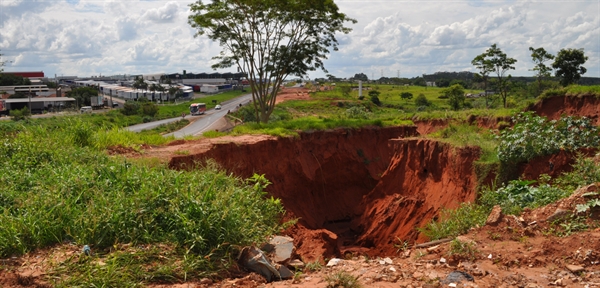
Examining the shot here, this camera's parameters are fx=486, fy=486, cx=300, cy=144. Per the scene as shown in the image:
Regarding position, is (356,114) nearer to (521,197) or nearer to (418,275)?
(521,197)

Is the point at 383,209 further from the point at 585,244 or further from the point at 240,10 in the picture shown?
the point at 240,10

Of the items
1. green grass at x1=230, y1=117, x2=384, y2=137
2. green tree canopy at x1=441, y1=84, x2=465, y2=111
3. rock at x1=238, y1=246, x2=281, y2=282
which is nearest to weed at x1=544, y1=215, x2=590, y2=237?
rock at x1=238, y1=246, x2=281, y2=282

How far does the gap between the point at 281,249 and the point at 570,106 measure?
1499 cm

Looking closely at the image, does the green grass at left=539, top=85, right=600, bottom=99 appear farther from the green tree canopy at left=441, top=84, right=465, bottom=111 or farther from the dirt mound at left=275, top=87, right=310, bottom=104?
the dirt mound at left=275, top=87, right=310, bottom=104

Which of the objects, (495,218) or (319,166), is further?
(319,166)

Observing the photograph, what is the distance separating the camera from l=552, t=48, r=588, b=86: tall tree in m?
25.0

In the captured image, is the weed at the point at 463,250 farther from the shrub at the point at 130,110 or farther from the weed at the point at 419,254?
the shrub at the point at 130,110

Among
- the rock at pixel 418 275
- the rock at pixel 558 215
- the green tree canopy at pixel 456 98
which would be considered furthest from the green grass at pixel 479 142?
the green tree canopy at pixel 456 98

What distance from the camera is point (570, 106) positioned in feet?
55.6

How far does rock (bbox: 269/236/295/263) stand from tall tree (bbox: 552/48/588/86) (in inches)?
956

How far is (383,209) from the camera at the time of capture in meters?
13.9

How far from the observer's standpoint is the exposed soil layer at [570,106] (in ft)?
52.0

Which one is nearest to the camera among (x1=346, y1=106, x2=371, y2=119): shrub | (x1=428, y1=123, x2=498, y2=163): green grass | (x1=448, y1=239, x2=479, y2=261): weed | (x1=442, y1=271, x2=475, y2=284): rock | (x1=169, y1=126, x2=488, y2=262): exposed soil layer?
(x1=442, y1=271, x2=475, y2=284): rock

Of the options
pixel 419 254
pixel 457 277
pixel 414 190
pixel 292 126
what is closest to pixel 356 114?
pixel 292 126
